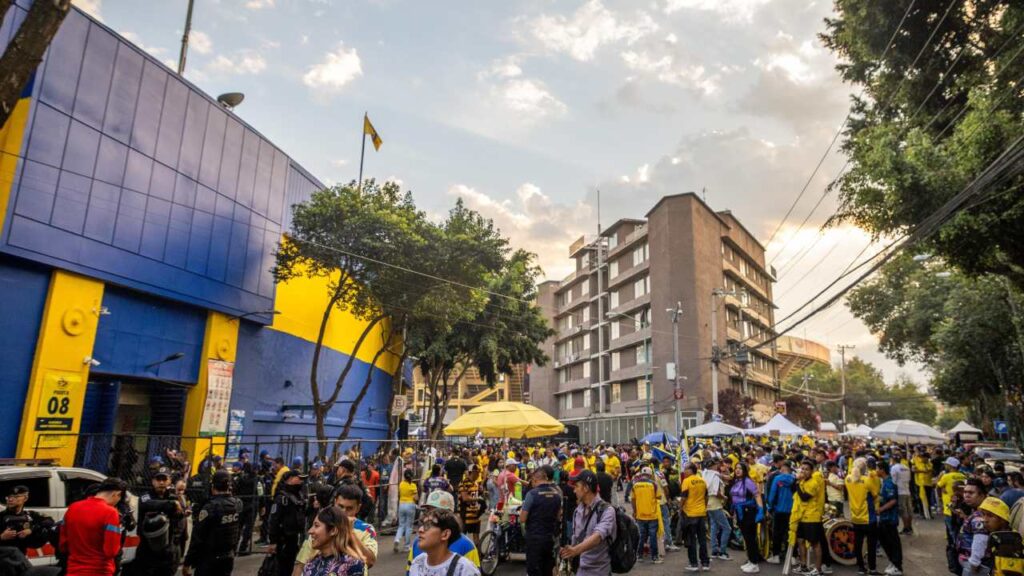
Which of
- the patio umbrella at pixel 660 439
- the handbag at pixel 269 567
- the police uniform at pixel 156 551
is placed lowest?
the handbag at pixel 269 567

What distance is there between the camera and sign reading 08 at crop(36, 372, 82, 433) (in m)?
15.2

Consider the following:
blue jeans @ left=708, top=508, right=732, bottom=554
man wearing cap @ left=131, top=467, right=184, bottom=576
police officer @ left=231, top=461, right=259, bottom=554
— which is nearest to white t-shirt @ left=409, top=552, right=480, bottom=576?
man wearing cap @ left=131, top=467, right=184, bottom=576

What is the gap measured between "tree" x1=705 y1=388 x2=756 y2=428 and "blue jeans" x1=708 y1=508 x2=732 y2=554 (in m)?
34.8

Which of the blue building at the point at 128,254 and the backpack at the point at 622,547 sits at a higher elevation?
the blue building at the point at 128,254

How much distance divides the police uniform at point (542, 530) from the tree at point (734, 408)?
133 ft

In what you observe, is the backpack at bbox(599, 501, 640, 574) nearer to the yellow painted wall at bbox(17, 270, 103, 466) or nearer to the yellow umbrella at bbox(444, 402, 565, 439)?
the yellow umbrella at bbox(444, 402, 565, 439)

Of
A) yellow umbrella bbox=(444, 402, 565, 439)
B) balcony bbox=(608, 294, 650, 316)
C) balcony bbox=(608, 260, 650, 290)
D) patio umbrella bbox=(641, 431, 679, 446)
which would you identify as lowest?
patio umbrella bbox=(641, 431, 679, 446)

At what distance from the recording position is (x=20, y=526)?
6109mm

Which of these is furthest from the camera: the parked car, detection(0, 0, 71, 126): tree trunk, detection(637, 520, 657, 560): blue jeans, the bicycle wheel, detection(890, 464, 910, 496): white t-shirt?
detection(890, 464, 910, 496): white t-shirt

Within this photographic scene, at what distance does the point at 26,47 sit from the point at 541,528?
7.99 meters

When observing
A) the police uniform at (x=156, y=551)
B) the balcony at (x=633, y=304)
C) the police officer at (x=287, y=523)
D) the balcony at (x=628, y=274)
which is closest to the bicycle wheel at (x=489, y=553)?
the police officer at (x=287, y=523)

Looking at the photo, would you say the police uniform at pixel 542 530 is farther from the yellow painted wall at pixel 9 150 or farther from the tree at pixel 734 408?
the tree at pixel 734 408

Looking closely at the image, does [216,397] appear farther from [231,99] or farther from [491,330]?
[491,330]

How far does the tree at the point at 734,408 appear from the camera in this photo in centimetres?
4550
